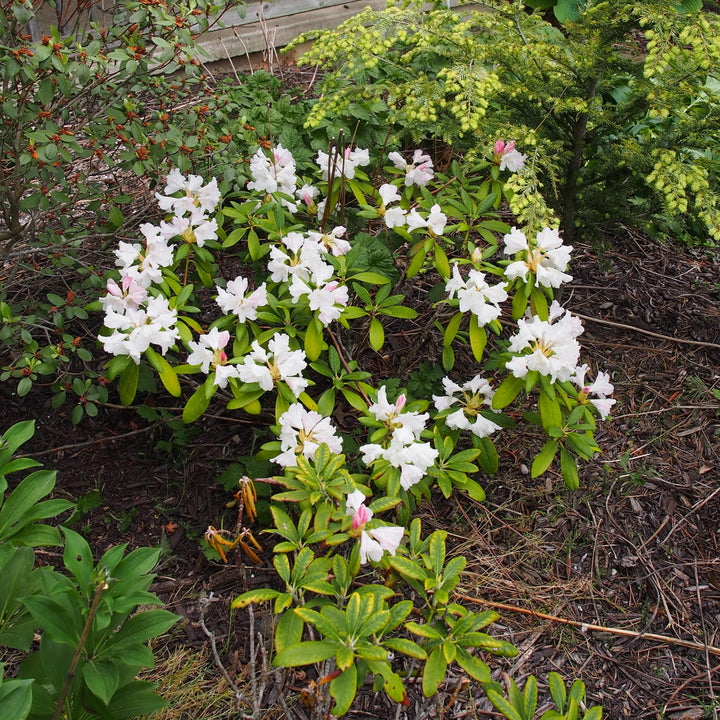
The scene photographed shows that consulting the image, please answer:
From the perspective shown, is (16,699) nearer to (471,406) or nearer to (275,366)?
(275,366)

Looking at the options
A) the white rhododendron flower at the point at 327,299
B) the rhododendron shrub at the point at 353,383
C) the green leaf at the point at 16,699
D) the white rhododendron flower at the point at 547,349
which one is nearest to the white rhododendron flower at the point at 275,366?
the rhododendron shrub at the point at 353,383

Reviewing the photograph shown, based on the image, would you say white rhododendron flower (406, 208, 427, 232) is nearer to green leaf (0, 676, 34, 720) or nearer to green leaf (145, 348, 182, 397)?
green leaf (145, 348, 182, 397)

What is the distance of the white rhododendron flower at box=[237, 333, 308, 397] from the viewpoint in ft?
6.07

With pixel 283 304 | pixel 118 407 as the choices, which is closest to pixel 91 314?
pixel 118 407

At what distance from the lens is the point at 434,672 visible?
1.43 meters

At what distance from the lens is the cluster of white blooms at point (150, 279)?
6.14ft

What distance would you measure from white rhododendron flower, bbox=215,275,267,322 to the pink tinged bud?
0.74 m

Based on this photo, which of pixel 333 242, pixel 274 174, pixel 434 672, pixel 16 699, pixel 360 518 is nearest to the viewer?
pixel 16 699

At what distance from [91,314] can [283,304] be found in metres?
1.16

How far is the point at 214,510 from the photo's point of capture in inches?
91.1

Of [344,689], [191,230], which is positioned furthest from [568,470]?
[191,230]

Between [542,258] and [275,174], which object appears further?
[275,174]

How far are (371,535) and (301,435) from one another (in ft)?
1.23

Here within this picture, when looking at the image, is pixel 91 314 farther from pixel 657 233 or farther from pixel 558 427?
pixel 657 233
